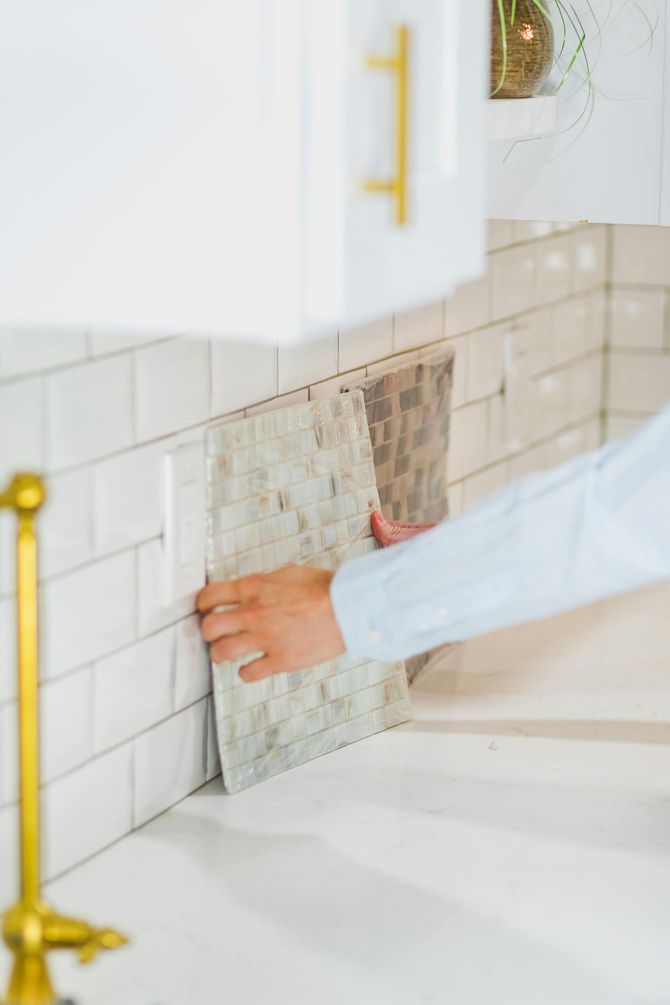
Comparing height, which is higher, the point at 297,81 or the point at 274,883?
the point at 297,81

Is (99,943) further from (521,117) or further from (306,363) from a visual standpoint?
(521,117)

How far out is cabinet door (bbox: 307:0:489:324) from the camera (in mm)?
776

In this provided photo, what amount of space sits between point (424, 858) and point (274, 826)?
14 centimetres

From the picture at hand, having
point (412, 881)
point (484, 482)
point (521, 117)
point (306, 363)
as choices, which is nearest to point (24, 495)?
point (412, 881)

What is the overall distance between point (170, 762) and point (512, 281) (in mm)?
978

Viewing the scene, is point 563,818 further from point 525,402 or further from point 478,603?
point 525,402

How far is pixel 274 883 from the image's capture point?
1.17 metres

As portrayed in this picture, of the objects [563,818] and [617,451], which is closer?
[617,451]

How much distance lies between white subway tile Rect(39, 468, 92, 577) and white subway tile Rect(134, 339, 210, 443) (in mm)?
89

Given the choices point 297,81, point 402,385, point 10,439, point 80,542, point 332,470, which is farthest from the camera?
point 402,385

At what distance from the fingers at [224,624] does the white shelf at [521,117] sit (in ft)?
1.61

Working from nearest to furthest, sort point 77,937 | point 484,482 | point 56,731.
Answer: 1. point 77,937
2. point 56,731
3. point 484,482

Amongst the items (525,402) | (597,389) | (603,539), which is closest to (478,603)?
(603,539)

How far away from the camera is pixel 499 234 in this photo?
6.41 feet
